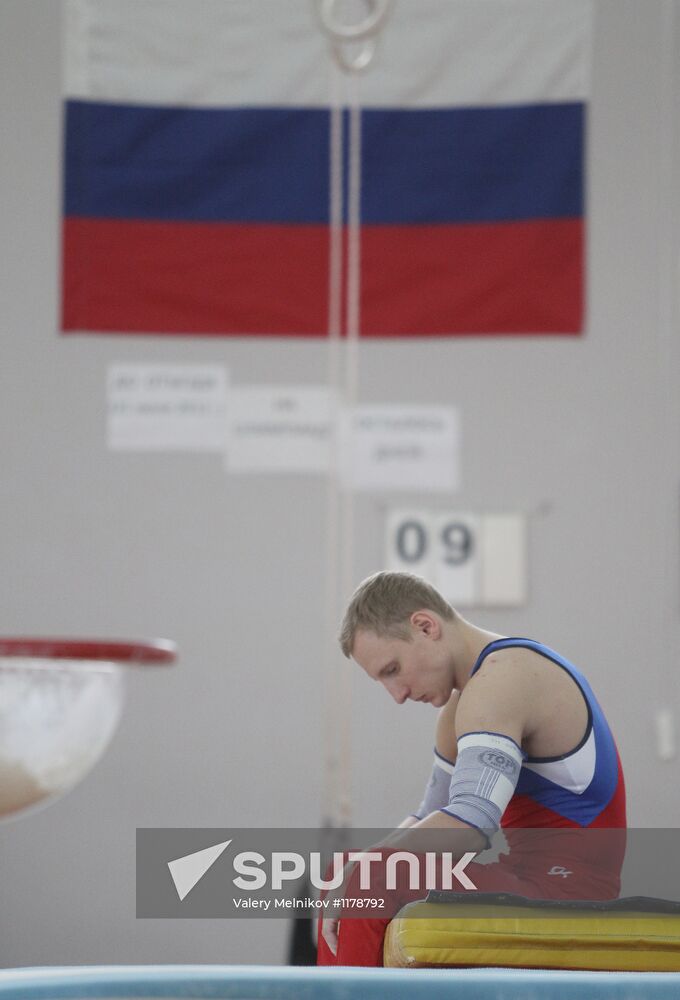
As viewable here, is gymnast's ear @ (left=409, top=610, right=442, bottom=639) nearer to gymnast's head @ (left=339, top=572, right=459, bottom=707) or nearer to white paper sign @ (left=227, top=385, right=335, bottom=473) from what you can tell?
gymnast's head @ (left=339, top=572, right=459, bottom=707)

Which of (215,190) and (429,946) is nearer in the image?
(429,946)

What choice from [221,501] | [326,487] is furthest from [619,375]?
[221,501]

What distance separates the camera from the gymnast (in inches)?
60.2

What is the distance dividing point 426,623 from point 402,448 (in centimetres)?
160

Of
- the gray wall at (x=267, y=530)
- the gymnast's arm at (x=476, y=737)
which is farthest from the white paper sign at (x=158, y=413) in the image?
the gymnast's arm at (x=476, y=737)

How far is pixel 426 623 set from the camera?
5.79ft

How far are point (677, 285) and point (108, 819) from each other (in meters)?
2.08

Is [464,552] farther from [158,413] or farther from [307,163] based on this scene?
[307,163]

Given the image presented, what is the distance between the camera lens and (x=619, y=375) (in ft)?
10.9

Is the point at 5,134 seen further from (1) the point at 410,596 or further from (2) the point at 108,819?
(1) the point at 410,596

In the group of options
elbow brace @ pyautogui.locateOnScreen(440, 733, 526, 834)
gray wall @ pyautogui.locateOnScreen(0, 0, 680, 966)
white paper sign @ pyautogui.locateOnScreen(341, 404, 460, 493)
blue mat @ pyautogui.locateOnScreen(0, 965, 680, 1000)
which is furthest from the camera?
white paper sign @ pyautogui.locateOnScreen(341, 404, 460, 493)

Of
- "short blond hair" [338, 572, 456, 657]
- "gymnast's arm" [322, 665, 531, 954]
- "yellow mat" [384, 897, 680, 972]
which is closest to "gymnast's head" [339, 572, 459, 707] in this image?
"short blond hair" [338, 572, 456, 657]

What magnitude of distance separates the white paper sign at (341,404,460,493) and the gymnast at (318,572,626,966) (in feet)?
4.95

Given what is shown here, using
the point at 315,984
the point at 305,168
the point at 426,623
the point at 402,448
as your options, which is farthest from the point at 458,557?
the point at 315,984
